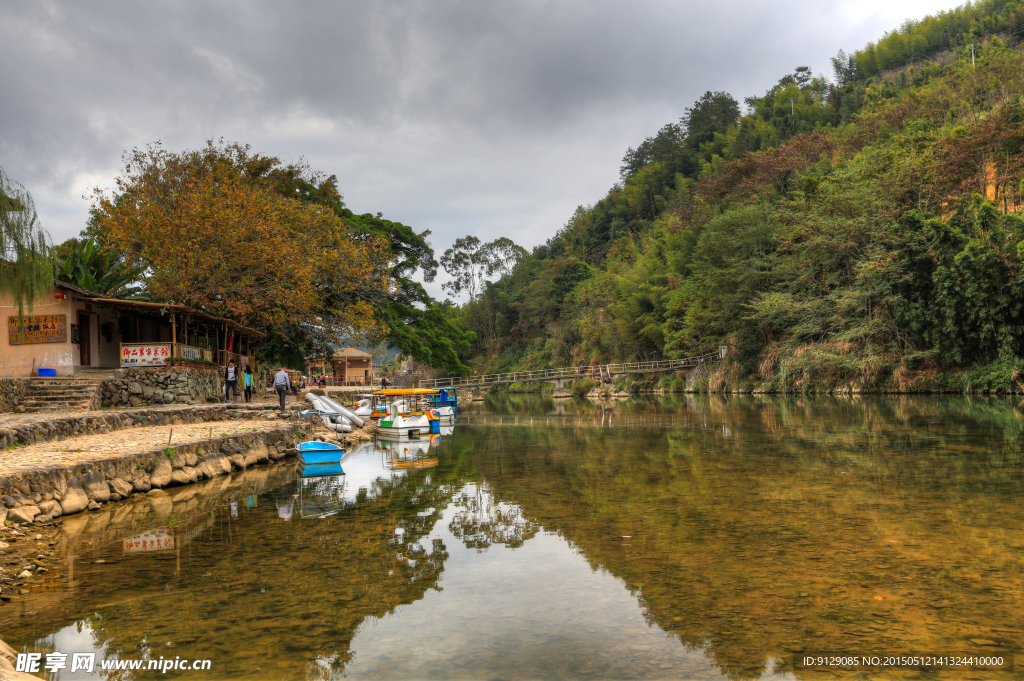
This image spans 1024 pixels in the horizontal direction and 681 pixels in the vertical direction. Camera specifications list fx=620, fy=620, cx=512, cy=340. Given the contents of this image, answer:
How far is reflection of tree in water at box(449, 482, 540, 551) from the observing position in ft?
Answer: 22.7

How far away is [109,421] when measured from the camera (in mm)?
13281

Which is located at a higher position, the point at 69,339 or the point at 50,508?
the point at 69,339

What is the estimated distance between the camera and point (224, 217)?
1894 centimetres

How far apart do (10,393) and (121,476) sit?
9163mm

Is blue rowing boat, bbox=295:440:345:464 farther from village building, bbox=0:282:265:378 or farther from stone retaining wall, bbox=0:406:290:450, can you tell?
village building, bbox=0:282:265:378

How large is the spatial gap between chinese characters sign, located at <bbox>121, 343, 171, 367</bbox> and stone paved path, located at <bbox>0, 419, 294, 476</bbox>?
4.62 metres

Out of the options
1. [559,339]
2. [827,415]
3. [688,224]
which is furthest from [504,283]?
[827,415]

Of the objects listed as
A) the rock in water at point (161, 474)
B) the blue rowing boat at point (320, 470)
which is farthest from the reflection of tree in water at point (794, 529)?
the rock in water at point (161, 474)

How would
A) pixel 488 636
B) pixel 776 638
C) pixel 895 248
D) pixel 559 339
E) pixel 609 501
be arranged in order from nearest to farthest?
pixel 776 638 < pixel 488 636 < pixel 609 501 < pixel 895 248 < pixel 559 339

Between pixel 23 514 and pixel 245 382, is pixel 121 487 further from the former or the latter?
pixel 245 382

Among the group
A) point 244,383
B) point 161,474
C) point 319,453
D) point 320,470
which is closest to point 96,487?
→ point 161,474

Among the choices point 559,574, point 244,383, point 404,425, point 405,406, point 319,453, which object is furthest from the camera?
point 244,383

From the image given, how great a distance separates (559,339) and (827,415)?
45802 mm

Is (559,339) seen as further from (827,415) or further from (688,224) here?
(827,415)
